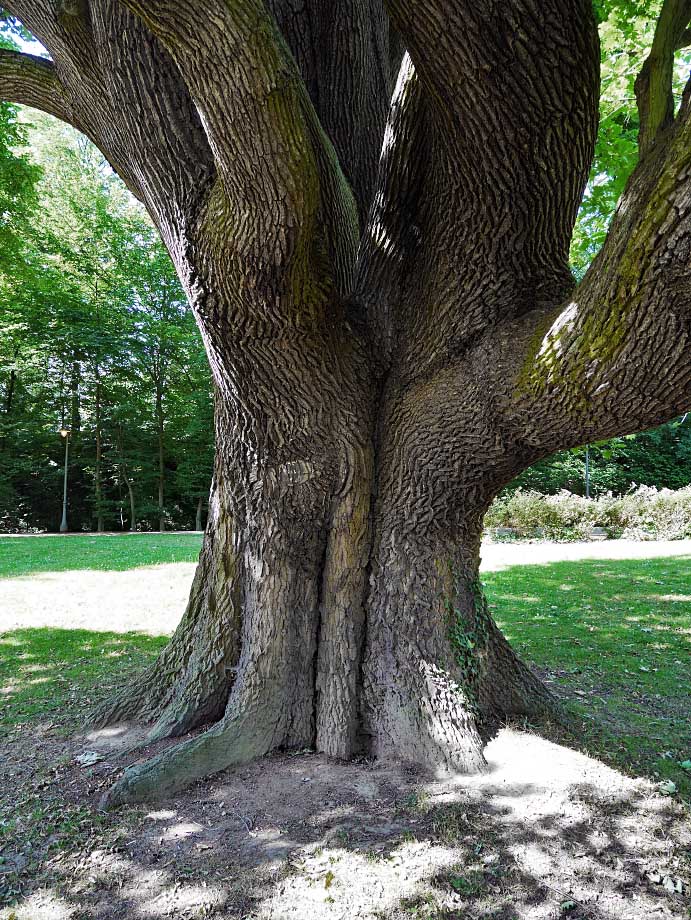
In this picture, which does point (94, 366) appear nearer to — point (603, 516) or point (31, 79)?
point (603, 516)

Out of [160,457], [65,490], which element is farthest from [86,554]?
[160,457]

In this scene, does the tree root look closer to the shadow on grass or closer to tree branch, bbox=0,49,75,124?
the shadow on grass

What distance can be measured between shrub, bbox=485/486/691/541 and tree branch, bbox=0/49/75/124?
14.3 meters

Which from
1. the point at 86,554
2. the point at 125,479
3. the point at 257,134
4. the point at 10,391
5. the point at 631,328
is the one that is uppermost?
the point at 10,391

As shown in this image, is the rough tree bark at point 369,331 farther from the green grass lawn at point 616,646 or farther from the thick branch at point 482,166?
the green grass lawn at point 616,646

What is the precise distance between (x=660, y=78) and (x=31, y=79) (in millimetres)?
3345

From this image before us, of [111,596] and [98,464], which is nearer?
[111,596]

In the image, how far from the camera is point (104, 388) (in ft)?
74.6

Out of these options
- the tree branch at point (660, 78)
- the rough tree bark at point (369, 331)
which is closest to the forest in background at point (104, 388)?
the rough tree bark at point (369, 331)

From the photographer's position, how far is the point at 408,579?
3.07 metres

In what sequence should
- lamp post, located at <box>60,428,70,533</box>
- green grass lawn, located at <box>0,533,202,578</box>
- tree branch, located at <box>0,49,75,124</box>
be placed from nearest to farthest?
1. tree branch, located at <box>0,49,75,124</box>
2. green grass lawn, located at <box>0,533,202,578</box>
3. lamp post, located at <box>60,428,70,533</box>

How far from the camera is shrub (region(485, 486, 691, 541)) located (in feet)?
47.4

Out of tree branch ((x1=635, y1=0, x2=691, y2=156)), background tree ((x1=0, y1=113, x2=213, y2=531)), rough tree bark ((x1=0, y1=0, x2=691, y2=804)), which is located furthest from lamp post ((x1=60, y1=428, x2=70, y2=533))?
tree branch ((x1=635, y1=0, x2=691, y2=156))

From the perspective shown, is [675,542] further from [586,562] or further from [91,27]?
[91,27]
